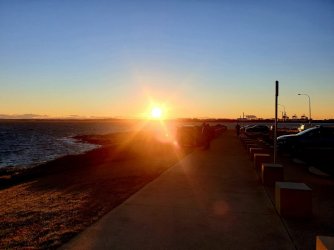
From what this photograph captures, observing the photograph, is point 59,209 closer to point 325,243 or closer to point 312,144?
point 325,243

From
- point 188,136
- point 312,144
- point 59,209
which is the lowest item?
point 59,209

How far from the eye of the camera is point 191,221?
639 centimetres

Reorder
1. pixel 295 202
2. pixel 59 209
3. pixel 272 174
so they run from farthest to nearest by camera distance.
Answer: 1. pixel 272 174
2. pixel 59 209
3. pixel 295 202

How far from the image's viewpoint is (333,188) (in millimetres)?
9719

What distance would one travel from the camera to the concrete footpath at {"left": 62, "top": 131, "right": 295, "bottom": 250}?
5.28 meters

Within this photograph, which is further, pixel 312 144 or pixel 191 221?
pixel 312 144

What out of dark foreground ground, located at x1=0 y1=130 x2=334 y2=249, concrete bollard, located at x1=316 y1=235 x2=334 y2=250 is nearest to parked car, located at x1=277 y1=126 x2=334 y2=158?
dark foreground ground, located at x1=0 y1=130 x2=334 y2=249

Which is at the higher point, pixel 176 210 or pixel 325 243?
pixel 325 243

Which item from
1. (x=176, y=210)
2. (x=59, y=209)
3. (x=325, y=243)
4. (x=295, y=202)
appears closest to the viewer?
(x=325, y=243)

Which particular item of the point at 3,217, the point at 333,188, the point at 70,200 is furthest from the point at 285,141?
the point at 3,217

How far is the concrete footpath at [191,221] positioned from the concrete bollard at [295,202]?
0.82 feet

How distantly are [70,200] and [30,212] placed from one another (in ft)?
3.86

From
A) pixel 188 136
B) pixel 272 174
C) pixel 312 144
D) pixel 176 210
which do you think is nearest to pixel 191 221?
pixel 176 210

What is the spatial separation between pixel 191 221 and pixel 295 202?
2.10m
